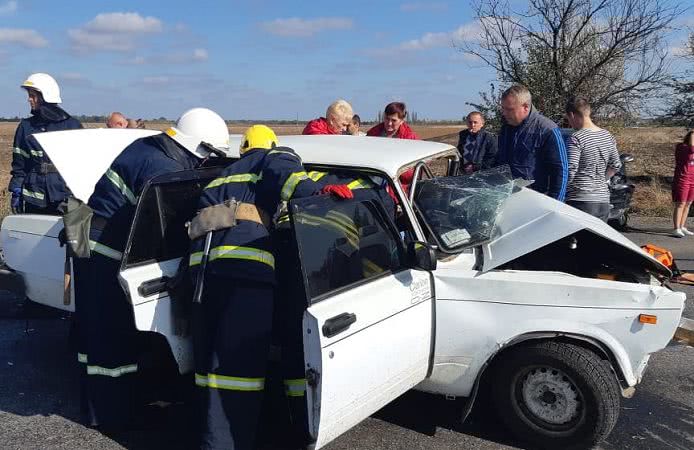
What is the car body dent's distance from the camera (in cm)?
307

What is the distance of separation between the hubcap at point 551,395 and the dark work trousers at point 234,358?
1.43 metres

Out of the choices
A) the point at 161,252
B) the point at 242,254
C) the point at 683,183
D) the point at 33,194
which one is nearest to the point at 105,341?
the point at 161,252

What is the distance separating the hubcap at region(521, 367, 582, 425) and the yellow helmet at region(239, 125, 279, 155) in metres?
1.91

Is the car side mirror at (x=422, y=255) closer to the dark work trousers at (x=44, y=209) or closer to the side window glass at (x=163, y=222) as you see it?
the side window glass at (x=163, y=222)

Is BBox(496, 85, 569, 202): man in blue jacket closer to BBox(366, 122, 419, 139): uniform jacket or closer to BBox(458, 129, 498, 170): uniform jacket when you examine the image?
BBox(366, 122, 419, 139): uniform jacket

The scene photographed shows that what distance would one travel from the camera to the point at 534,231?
3.36 meters

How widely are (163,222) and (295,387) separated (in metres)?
1.21

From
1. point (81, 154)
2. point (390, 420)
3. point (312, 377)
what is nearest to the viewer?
point (312, 377)

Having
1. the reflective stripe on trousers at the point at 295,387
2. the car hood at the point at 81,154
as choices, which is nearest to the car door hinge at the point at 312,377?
the reflective stripe on trousers at the point at 295,387

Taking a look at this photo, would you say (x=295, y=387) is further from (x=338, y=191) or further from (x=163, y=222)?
(x=163, y=222)

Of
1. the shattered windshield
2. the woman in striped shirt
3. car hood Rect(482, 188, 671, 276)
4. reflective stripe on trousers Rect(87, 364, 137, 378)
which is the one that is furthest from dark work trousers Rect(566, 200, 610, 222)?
reflective stripe on trousers Rect(87, 364, 137, 378)

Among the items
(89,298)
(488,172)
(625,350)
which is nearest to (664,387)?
(625,350)

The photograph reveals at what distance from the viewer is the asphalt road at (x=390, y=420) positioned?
133 inches

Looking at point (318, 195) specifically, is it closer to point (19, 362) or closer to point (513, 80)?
point (19, 362)
